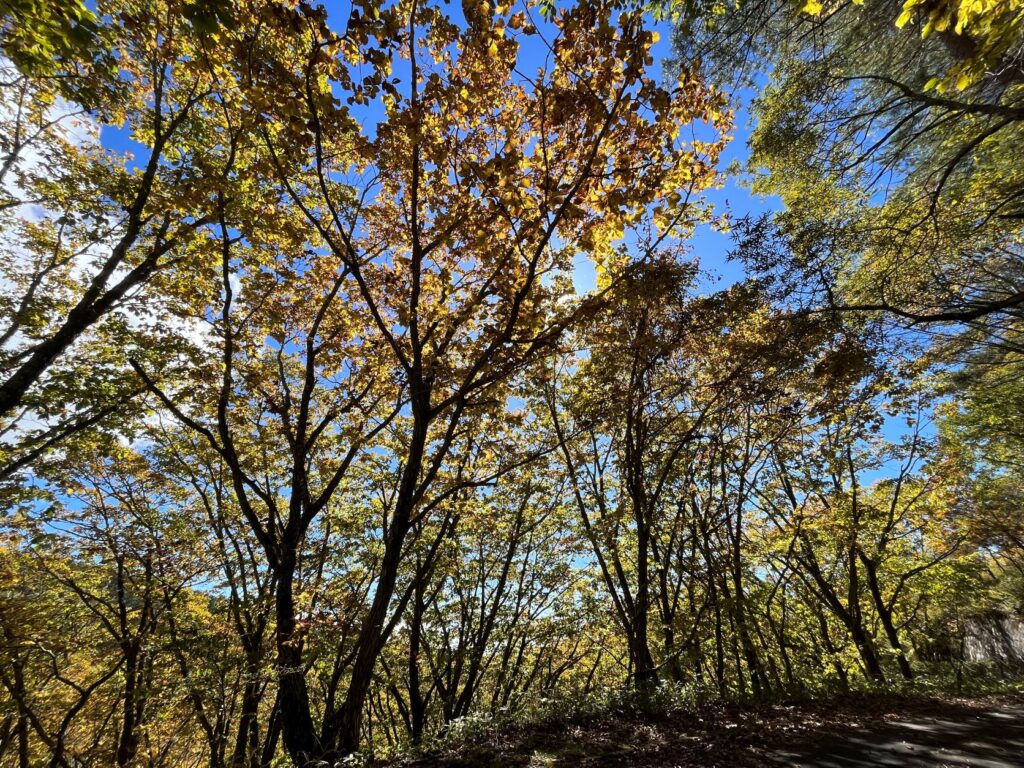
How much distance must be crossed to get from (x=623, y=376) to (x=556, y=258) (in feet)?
14.9

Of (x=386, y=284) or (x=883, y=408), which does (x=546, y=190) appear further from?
(x=883, y=408)

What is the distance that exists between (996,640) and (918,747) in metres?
26.9

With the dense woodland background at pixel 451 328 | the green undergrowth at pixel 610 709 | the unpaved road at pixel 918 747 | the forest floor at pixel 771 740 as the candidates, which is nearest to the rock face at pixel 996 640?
the dense woodland background at pixel 451 328

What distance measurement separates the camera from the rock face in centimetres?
2052

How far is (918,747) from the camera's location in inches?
199

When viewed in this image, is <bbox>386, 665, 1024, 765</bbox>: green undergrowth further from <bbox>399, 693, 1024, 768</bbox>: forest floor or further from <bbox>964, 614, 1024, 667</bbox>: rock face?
<bbox>964, 614, 1024, 667</bbox>: rock face

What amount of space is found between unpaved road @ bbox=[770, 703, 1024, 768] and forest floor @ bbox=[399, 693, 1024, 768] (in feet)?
0.04

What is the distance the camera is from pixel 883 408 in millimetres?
10180

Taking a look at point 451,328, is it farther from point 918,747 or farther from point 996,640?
point 996,640

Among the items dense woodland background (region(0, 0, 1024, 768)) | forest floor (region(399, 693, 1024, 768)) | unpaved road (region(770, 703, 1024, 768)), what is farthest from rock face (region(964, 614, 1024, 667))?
unpaved road (region(770, 703, 1024, 768))

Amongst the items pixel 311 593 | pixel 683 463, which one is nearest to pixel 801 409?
pixel 683 463

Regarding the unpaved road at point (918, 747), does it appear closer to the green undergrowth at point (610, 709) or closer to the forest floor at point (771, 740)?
the forest floor at point (771, 740)

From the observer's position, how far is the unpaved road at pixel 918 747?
4.51 meters

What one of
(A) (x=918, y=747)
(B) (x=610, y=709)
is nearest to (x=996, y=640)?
(A) (x=918, y=747)
